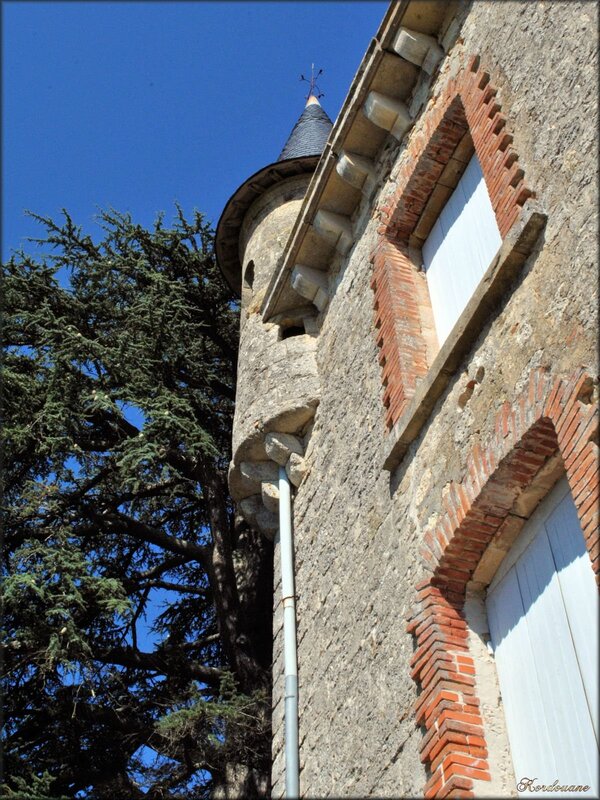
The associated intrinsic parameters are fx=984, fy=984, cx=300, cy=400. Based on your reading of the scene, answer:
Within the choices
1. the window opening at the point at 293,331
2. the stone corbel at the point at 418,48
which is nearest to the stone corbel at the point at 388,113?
the stone corbel at the point at 418,48

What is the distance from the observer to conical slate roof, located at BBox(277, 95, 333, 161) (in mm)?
10748

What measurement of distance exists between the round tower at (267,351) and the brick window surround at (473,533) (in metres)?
2.48

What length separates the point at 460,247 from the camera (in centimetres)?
617

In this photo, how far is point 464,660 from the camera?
468 centimetres

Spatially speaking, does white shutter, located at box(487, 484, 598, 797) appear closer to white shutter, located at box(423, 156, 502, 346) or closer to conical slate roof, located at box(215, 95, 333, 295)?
white shutter, located at box(423, 156, 502, 346)

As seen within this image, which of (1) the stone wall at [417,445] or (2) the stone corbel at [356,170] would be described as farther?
(2) the stone corbel at [356,170]

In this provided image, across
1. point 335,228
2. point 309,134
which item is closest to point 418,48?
point 335,228

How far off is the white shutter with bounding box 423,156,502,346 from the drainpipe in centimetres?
186

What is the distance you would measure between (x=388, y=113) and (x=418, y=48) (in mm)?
521

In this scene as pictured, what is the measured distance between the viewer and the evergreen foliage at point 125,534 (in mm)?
8391

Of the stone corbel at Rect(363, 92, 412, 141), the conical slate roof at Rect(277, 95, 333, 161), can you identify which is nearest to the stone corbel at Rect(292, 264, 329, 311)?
the stone corbel at Rect(363, 92, 412, 141)

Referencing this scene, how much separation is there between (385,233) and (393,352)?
111 cm

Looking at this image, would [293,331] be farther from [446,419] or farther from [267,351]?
[446,419]

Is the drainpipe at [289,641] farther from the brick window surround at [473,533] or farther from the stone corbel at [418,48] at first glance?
the stone corbel at [418,48]
